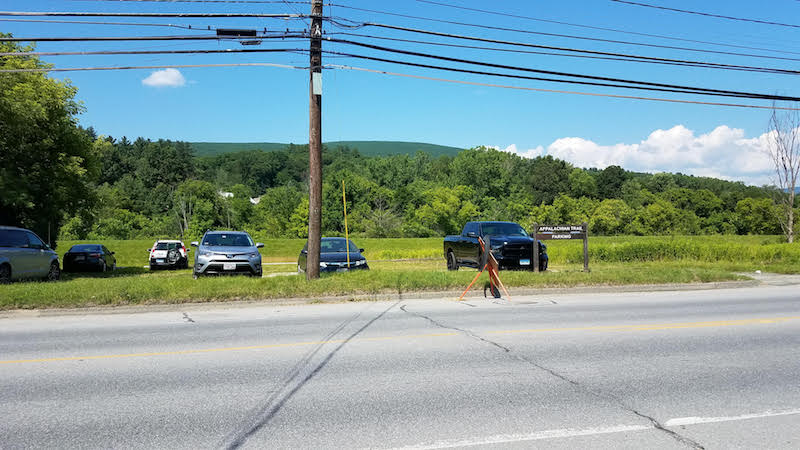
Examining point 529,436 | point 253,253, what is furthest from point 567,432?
point 253,253

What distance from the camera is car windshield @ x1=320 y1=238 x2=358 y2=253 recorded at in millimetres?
19266

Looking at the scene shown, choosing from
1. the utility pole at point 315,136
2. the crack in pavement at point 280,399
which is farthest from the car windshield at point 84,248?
the crack in pavement at point 280,399

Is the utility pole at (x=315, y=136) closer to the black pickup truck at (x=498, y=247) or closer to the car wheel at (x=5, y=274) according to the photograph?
the black pickup truck at (x=498, y=247)

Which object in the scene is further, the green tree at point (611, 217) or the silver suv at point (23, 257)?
the green tree at point (611, 217)

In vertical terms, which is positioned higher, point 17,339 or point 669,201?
point 669,201

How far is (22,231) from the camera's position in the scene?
656 inches

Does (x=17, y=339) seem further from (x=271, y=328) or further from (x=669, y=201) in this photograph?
(x=669, y=201)

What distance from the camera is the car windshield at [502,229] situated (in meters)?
20.5

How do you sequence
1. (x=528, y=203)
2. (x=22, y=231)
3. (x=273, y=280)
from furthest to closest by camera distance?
1. (x=528, y=203)
2. (x=22, y=231)
3. (x=273, y=280)

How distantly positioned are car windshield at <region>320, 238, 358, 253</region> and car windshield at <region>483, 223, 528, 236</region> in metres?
4.87

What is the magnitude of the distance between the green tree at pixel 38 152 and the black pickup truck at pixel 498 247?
15645mm

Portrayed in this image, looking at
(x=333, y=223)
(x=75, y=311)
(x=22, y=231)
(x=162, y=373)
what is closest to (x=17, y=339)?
(x=75, y=311)

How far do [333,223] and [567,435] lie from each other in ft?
276

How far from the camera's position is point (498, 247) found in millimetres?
19031
